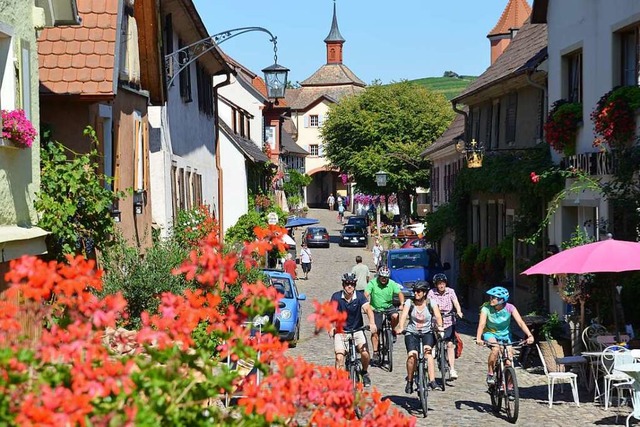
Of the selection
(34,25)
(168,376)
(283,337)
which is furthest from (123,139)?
(168,376)

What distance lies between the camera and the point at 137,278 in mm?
15742

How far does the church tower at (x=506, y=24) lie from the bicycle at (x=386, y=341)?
130ft

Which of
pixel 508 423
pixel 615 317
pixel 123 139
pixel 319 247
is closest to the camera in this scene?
pixel 508 423

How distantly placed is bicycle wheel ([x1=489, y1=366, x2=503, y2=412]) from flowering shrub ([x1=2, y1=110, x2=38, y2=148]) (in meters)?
6.25

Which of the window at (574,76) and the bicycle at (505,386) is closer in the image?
the bicycle at (505,386)

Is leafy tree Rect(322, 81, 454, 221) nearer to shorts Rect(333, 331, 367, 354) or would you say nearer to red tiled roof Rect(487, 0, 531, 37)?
red tiled roof Rect(487, 0, 531, 37)

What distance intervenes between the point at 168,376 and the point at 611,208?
49.9 feet

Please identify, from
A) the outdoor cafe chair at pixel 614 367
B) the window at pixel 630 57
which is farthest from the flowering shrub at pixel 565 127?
the outdoor cafe chair at pixel 614 367

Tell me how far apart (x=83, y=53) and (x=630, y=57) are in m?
8.88

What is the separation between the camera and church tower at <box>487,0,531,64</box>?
58.3 metres

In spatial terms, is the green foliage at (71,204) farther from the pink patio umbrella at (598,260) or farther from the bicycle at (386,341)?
the bicycle at (386,341)

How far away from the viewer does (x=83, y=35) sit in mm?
15117

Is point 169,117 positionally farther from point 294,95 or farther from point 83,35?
→ point 294,95

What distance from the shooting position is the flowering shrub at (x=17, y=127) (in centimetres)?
1164
